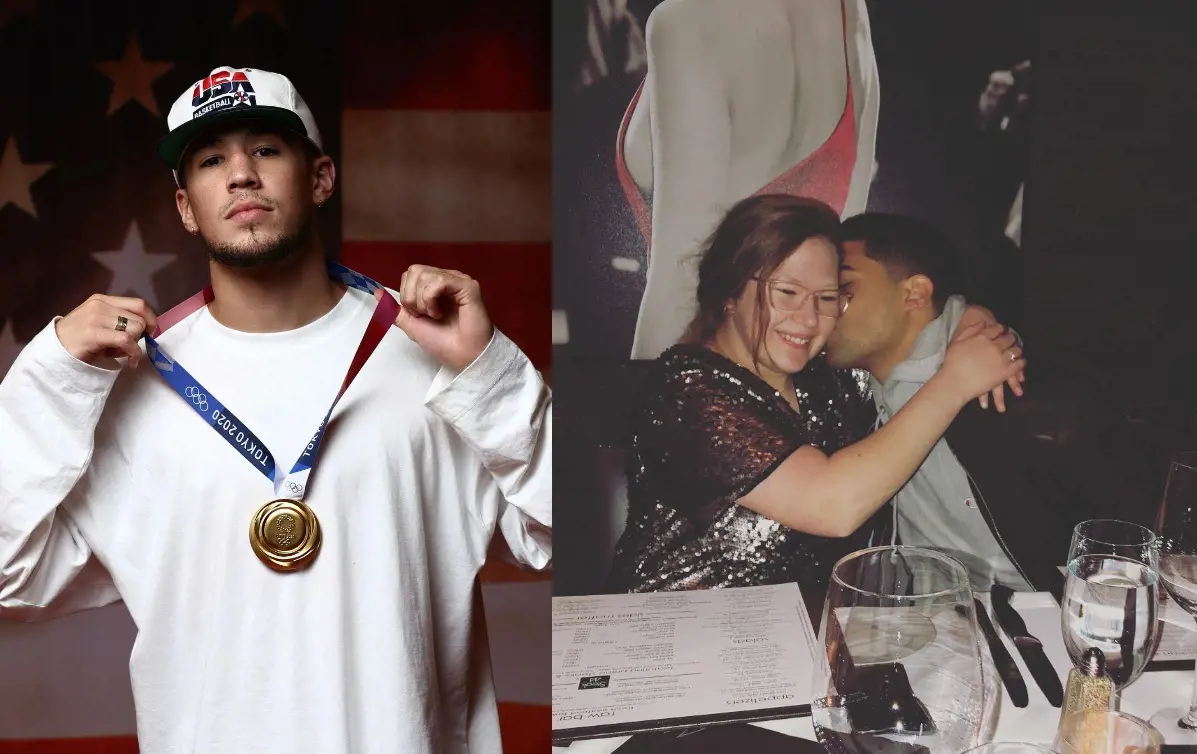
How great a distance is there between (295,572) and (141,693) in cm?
24

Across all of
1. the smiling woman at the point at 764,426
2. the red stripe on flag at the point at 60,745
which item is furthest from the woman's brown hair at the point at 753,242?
the red stripe on flag at the point at 60,745

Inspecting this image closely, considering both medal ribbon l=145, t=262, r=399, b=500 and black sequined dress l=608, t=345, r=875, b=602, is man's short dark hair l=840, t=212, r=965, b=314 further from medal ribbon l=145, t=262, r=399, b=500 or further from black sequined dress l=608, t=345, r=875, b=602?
medal ribbon l=145, t=262, r=399, b=500

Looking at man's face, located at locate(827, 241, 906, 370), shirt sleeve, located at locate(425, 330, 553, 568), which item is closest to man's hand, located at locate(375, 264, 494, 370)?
shirt sleeve, located at locate(425, 330, 553, 568)

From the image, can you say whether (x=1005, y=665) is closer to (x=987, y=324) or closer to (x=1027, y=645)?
(x=1027, y=645)

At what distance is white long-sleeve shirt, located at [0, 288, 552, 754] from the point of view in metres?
1.13

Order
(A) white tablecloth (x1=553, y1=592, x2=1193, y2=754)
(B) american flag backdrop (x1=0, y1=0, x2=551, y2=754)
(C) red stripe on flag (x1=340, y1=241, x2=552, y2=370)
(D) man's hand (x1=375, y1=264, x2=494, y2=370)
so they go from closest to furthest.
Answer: (A) white tablecloth (x1=553, y1=592, x2=1193, y2=754) < (D) man's hand (x1=375, y1=264, x2=494, y2=370) < (B) american flag backdrop (x1=0, y1=0, x2=551, y2=754) < (C) red stripe on flag (x1=340, y1=241, x2=552, y2=370)

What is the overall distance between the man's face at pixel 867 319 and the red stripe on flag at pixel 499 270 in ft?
5.06

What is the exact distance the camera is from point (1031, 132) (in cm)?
87

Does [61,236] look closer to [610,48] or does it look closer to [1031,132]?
[610,48]

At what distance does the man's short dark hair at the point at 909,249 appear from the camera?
0.86 m

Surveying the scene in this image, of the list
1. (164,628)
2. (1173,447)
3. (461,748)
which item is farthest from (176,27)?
(1173,447)

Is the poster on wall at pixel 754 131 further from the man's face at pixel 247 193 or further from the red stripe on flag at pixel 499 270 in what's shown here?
the red stripe on flag at pixel 499 270

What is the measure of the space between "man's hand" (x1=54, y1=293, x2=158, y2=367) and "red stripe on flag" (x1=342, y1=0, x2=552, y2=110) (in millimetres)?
1325

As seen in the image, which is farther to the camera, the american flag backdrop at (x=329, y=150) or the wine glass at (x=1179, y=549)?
the american flag backdrop at (x=329, y=150)
